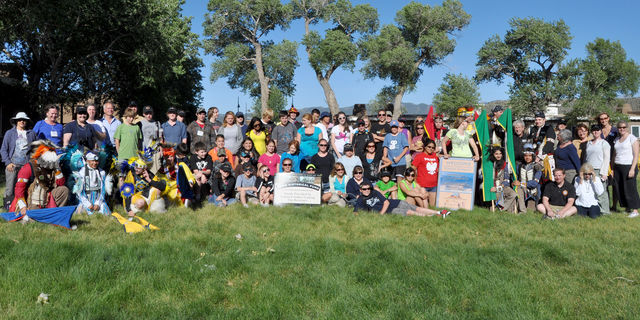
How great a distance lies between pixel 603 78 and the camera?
164 feet

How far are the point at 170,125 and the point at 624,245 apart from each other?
27.1ft

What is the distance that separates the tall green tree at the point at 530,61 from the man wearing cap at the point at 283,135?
150 feet

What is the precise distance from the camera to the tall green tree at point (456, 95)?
5088 cm

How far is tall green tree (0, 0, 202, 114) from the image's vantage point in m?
18.6

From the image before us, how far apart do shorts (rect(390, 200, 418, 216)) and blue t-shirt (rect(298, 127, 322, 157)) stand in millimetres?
2548

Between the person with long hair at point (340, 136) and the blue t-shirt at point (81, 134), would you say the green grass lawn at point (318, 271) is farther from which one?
the person with long hair at point (340, 136)

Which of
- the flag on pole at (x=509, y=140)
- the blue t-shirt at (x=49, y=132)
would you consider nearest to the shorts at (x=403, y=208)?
the flag on pole at (x=509, y=140)

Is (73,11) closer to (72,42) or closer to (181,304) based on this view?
(72,42)

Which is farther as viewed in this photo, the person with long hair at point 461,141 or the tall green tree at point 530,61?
the tall green tree at point 530,61

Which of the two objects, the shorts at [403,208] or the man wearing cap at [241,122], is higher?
the man wearing cap at [241,122]

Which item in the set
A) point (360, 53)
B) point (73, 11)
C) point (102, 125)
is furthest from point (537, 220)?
point (360, 53)

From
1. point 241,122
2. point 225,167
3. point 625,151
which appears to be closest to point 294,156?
point 225,167

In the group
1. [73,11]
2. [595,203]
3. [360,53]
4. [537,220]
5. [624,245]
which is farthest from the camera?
[360,53]

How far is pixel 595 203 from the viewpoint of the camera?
813 centimetres
